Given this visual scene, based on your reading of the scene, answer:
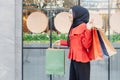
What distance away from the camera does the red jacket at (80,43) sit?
5785 millimetres

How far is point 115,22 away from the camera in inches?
298

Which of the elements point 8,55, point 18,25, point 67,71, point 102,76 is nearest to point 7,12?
point 18,25

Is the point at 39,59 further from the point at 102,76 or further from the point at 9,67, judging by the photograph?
the point at 102,76

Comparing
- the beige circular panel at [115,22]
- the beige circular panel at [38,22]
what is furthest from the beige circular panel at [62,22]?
the beige circular panel at [115,22]

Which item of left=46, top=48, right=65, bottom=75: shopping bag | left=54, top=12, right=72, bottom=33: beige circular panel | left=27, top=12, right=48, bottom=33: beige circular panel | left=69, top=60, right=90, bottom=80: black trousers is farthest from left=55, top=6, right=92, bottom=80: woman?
left=27, top=12, right=48, bottom=33: beige circular panel

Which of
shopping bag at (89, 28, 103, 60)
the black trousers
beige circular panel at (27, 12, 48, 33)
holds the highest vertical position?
beige circular panel at (27, 12, 48, 33)

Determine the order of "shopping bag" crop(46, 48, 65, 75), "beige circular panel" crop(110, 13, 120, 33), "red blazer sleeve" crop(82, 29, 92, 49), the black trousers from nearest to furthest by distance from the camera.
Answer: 1. "red blazer sleeve" crop(82, 29, 92, 49)
2. the black trousers
3. "shopping bag" crop(46, 48, 65, 75)
4. "beige circular panel" crop(110, 13, 120, 33)

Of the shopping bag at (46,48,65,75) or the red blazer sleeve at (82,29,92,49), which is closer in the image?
the red blazer sleeve at (82,29,92,49)

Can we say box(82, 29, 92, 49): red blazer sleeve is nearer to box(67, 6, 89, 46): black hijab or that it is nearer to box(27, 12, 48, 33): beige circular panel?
box(67, 6, 89, 46): black hijab

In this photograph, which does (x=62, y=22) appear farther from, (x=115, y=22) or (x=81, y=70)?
(x=81, y=70)

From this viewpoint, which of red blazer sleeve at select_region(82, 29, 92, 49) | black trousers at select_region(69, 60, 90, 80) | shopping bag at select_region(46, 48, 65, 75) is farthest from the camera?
shopping bag at select_region(46, 48, 65, 75)

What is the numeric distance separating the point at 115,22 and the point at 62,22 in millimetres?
1088

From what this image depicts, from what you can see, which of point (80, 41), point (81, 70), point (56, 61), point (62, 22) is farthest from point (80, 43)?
point (62, 22)

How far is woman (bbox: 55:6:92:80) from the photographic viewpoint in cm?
581
